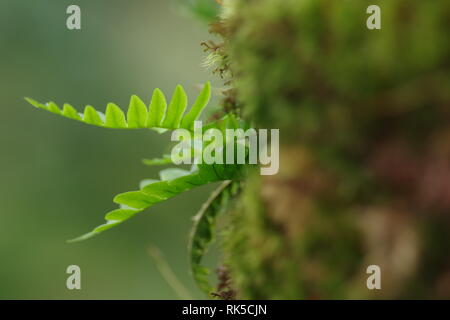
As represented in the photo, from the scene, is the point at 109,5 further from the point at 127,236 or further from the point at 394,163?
the point at 394,163

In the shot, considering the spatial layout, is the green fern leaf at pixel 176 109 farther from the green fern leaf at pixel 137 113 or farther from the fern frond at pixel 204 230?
the fern frond at pixel 204 230

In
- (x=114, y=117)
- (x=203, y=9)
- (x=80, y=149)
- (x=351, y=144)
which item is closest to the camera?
(x=351, y=144)

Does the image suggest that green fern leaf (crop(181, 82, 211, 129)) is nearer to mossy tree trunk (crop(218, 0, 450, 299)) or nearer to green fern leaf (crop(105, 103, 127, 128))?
green fern leaf (crop(105, 103, 127, 128))

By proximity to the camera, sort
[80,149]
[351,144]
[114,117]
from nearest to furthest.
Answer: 1. [351,144]
2. [114,117]
3. [80,149]

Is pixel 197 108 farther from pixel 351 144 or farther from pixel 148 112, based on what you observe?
pixel 351 144

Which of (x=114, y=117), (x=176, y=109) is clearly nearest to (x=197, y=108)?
(x=176, y=109)

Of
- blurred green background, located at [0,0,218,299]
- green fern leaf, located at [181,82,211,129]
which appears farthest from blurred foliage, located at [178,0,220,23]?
blurred green background, located at [0,0,218,299]
